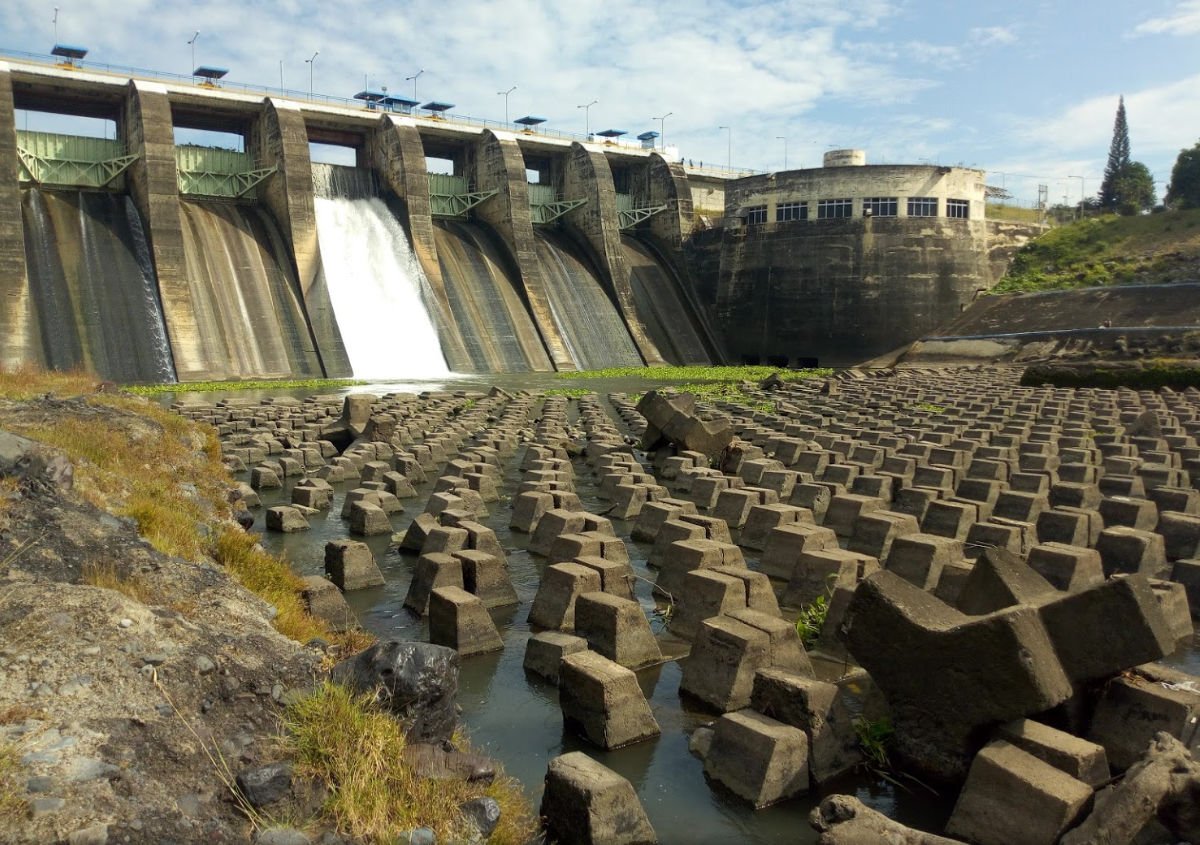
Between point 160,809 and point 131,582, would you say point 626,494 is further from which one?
point 160,809

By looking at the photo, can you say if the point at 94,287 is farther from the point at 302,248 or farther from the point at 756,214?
the point at 756,214

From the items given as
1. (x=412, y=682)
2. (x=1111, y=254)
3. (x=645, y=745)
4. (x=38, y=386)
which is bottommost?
(x=645, y=745)

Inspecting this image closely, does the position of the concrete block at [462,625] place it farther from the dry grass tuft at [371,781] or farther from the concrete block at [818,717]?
the concrete block at [818,717]

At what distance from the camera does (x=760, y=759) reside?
580 cm

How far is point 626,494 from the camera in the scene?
→ 14656 mm

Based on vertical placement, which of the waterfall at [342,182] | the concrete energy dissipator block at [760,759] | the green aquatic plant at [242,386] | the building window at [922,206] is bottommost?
the concrete energy dissipator block at [760,759]

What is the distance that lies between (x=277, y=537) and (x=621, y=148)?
54.9m

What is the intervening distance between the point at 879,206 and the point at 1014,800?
55.5 m

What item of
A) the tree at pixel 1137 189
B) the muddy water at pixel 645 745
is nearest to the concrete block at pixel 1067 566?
the muddy water at pixel 645 745

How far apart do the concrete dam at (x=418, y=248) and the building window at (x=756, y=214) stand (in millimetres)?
138

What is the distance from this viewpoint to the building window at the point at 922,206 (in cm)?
5594

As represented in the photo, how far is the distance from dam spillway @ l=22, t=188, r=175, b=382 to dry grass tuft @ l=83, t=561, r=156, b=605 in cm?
3253

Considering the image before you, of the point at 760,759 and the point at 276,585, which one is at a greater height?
the point at 276,585

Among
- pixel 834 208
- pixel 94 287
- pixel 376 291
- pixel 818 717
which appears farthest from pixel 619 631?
pixel 834 208
